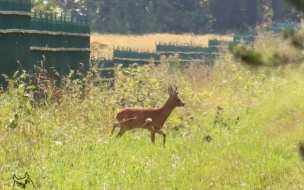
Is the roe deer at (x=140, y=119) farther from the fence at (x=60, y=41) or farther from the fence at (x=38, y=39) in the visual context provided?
the fence at (x=60, y=41)

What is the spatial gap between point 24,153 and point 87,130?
9.60 feet

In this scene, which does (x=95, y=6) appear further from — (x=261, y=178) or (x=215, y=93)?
(x=261, y=178)

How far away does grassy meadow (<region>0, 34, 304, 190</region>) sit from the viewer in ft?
32.6

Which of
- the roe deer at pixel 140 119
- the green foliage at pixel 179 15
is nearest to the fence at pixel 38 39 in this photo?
the roe deer at pixel 140 119

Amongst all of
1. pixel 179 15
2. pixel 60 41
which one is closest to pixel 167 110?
pixel 60 41

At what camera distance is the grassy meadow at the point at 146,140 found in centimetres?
995

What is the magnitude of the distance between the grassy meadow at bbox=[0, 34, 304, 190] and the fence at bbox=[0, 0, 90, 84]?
1.78 feet

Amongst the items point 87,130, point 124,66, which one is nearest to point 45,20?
point 87,130

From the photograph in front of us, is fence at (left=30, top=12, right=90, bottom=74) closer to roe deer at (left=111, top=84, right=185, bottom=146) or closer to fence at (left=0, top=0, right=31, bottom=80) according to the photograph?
fence at (left=0, top=0, right=31, bottom=80)

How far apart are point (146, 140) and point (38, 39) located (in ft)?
9.99

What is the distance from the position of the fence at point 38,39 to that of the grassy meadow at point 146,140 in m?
0.54

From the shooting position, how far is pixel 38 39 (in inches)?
612

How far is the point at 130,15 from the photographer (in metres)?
65.9

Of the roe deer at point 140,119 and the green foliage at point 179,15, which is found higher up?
the roe deer at point 140,119
